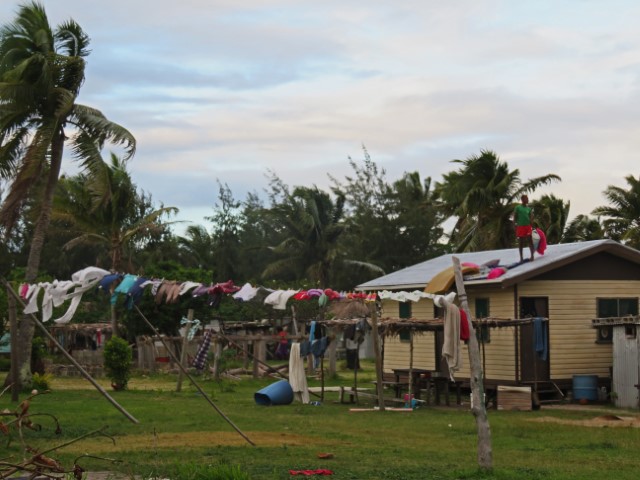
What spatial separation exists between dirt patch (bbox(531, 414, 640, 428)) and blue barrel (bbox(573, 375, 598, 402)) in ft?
13.0

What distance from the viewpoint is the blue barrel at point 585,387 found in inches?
1033

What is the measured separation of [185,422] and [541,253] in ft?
38.5

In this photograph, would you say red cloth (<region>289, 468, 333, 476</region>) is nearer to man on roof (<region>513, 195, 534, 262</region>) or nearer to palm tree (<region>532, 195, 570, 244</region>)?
man on roof (<region>513, 195, 534, 262</region>)

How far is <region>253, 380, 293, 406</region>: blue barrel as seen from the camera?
26.3 m

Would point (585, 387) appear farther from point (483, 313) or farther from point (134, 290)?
point (134, 290)

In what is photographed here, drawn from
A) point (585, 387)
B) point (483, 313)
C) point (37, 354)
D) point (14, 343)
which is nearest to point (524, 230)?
point (483, 313)

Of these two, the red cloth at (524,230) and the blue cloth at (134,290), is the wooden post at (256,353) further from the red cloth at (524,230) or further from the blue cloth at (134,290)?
the blue cloth at (134,290)

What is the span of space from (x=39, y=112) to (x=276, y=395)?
10.3 m

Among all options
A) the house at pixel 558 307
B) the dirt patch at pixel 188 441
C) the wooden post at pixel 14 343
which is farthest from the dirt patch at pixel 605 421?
the wooden post at pixel 14 343

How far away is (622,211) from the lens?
154 ft

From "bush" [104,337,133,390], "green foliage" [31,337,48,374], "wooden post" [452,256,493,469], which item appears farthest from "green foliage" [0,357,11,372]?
"wooden post" [452,256,493,469]

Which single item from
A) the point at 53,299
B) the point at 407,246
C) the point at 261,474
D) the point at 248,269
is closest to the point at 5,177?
the point at 53,299

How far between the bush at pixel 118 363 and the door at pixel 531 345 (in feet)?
39.9

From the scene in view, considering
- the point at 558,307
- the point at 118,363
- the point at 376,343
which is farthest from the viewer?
the point at 118,363
